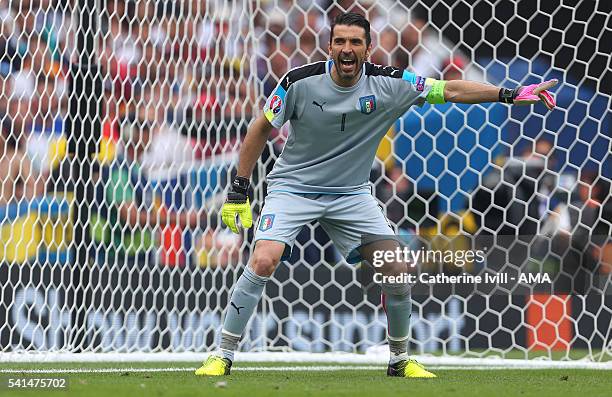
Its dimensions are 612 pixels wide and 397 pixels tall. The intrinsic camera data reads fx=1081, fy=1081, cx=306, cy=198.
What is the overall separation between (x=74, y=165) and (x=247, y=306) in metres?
2.72

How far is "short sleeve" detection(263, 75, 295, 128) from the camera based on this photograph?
4.45 metres

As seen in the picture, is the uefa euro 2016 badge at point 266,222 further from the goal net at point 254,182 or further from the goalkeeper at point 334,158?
the goal net at point 254,182

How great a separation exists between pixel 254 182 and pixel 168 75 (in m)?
0.91

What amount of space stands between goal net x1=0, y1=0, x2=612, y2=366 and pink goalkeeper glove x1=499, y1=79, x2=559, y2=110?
2.22 metres

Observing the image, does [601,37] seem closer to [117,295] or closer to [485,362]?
[485,362]

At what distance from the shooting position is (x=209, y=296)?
6.88m

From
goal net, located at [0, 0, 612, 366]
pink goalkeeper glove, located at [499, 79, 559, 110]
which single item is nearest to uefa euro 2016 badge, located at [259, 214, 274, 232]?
pink goalkeeper glove, located at [499, 79, 559, 110]

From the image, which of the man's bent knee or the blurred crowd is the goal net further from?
the man's bent knee

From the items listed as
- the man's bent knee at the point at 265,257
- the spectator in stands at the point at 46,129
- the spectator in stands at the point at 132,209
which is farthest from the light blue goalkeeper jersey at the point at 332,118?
the spectator in stands at the point at 46,129

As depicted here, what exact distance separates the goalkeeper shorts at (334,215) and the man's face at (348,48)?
55cm

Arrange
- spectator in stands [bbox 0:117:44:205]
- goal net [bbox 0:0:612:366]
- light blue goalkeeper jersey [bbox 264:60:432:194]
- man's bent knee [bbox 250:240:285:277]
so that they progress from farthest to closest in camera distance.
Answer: spectator in stands [bbox 0:117:44:205]
goal net [bbox 0:0:612:366]
light blue goalkeeper jersey [bbox 264:60:432:194]
man's bent knee [bbox 250:240:285:277]

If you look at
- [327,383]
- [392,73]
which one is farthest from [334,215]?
[327,383]

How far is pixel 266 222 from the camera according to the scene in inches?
177

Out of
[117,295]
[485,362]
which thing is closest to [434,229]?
[485,362]
